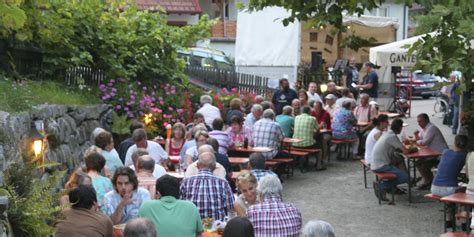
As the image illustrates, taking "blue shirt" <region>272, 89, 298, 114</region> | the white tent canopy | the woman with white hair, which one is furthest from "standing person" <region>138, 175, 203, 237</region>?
"blue shirt" <region>272, 89, 298, 114</region>

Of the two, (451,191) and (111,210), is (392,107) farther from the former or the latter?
(111,210)

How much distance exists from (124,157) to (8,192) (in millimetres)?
6188

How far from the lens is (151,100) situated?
1733 centimetres

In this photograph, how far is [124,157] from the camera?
13.0m

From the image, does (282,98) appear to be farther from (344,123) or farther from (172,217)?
→ (172,217)

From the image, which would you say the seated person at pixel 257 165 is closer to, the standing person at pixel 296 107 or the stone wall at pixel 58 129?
the stone wall at pixel 58 129

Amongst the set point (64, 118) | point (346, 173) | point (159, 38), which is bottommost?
point (346, 173)

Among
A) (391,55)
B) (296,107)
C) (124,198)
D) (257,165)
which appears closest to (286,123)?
(296,107)

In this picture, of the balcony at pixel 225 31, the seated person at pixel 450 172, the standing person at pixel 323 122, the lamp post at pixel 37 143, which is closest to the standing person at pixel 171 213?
the lamp post at pixel 37 143

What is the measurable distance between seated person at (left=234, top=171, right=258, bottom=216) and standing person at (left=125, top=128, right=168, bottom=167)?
3.01 metres

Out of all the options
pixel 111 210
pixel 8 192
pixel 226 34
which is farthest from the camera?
pixel 226 34

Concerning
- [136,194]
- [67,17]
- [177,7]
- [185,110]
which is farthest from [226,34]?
[136,194]

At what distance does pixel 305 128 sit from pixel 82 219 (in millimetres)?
10490

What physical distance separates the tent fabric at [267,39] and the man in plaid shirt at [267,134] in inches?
364
